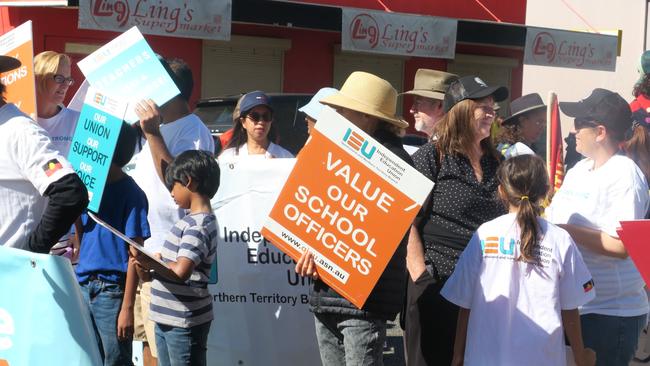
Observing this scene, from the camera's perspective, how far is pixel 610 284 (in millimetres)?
4348

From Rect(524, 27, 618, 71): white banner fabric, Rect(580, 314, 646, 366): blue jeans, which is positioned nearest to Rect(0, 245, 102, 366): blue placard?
Rect(580, 314, 646, 366): blue jeans

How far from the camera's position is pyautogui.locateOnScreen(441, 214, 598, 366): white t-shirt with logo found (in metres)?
3.91

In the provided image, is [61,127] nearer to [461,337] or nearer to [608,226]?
[461,337]

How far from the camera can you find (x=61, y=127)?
562 cm

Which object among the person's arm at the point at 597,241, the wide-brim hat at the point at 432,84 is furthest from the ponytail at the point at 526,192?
the wide-brim hat at the point at 432,84

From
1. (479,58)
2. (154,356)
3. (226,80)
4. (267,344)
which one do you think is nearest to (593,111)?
(267,344)

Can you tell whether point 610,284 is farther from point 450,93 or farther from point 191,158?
point 191,158

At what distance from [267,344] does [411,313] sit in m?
1.33

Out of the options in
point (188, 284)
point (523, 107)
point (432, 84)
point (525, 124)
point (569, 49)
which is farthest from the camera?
point (569, 49)

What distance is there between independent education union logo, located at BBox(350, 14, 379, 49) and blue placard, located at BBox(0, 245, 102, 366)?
13140 millimetres

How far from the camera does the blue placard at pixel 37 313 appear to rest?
354cm

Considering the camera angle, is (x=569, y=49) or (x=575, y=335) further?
(x=569, y=49)

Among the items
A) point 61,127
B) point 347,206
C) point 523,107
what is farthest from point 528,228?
point 523,107

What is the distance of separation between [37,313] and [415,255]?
5.34 feet
